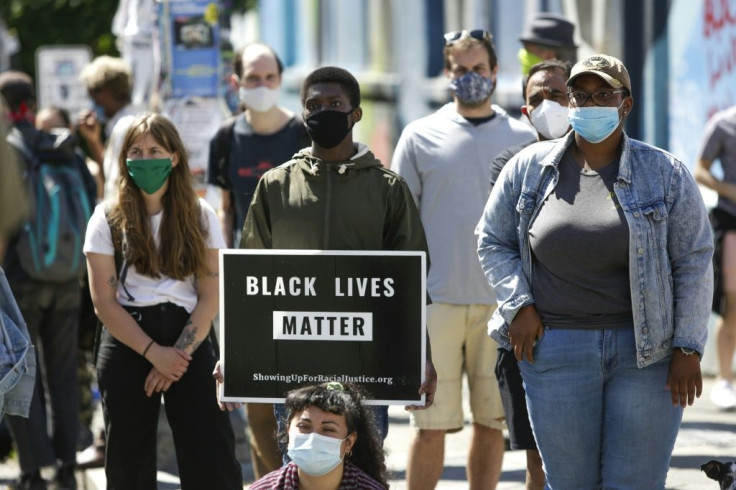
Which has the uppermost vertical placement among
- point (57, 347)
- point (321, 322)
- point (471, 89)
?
point (471, 89)

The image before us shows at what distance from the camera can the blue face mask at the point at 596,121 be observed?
4.81 meters

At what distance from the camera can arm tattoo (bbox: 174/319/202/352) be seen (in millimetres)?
5707

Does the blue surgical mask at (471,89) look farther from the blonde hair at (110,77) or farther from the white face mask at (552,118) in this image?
the blonde hair at (110,77)

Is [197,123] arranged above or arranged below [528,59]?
below

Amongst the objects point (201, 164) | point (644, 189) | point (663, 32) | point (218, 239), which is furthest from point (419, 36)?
point (644, 189)

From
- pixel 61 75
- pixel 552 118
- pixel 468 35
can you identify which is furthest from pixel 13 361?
pixel 61 75

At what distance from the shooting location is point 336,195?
5.21m

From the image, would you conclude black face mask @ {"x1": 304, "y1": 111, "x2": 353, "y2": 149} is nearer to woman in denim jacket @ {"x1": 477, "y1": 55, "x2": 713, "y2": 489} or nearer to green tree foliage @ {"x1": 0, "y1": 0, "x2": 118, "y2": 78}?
woman in denim jacket @ {"x1": 477, "y1": 55, "x2": 713, "y2": 489}

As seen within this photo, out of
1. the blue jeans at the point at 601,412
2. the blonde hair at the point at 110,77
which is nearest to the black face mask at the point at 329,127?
the blue jeans at the point at 601,412

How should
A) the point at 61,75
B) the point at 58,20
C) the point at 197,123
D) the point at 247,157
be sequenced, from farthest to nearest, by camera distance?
the point at 58,20 < the point at 61,75 < the point at 197,123 < the point at 247,157

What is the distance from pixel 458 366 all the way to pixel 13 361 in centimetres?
198

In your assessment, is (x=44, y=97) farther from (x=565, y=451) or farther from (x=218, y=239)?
(x=565, y=451)

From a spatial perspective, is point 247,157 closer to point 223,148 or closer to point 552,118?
point 223,148

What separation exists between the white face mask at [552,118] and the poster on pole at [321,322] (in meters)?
1.04
